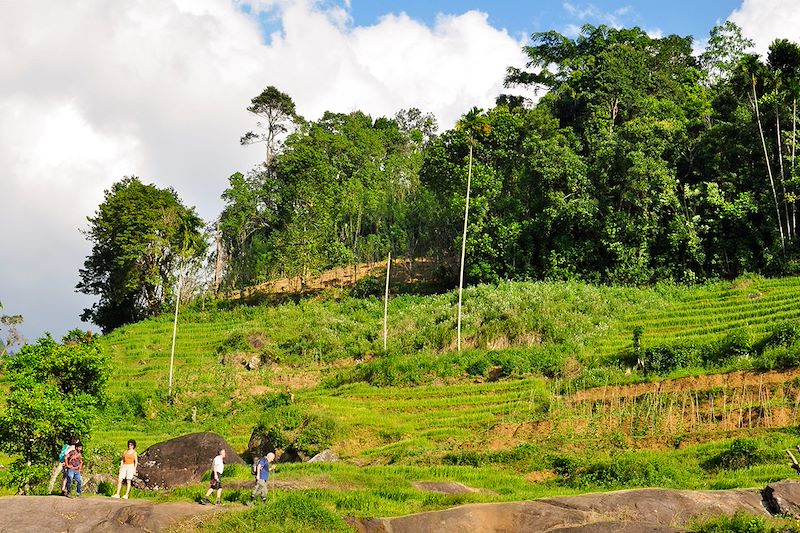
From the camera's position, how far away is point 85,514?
17578 millimetres

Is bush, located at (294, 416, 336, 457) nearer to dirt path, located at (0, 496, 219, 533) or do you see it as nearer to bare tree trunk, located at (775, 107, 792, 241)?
dirt path, located at (0, 496, 219, 533)

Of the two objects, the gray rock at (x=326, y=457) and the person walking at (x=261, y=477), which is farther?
the gray rock at (x=326, y=457)

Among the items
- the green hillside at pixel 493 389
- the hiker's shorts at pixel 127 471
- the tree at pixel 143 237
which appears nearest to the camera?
the hiker's shorts at pixel 127 471

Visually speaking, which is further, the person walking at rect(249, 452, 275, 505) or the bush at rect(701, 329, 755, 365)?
the bush at rect(701, 329, 755, 365)

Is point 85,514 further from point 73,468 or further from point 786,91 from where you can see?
point 786,91

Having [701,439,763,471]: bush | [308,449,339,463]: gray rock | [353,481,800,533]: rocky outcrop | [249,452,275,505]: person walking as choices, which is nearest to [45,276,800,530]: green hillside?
[701,439,763,471]: bush

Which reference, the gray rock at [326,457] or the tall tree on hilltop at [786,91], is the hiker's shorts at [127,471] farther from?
the tall tree on hilltop at [786,91]

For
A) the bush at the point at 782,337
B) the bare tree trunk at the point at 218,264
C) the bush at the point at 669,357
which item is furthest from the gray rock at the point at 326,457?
the bare tree trunk at the point at 218,264

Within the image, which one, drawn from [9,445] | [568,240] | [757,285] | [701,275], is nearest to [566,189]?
[568,240]

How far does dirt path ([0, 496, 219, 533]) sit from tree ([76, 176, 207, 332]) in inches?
1605

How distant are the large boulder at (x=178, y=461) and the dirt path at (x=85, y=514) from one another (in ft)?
29.5

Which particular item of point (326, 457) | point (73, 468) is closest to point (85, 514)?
point (73, 468)

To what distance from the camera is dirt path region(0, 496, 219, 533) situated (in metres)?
17.0

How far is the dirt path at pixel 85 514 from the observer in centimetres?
1698
